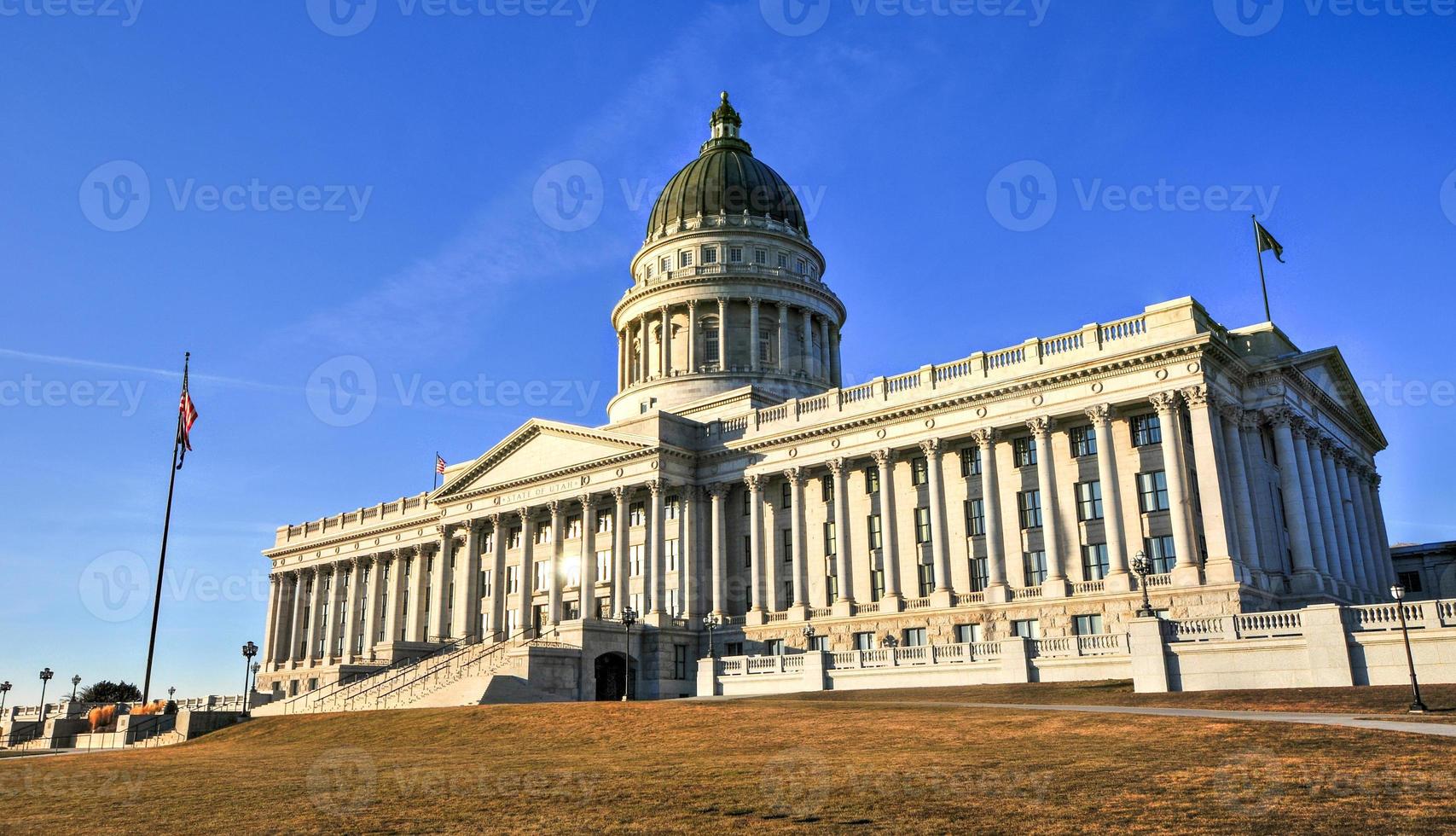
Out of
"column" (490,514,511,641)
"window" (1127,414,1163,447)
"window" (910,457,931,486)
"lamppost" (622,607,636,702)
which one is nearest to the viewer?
"window" (1127,414,1163,447)

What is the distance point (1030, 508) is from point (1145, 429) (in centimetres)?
689

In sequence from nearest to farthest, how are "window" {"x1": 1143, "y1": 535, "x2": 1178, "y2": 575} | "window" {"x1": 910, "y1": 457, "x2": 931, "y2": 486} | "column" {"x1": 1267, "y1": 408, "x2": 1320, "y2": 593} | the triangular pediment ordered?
"window" {"x1": 1143, "y1": 535, "x2": 1178, "y2": 575}
"column" {"x1": 1267, "y1": 408, "x2": 1320, "y2": 593}
"window" {"x1": 910, "y1": 457, "x2": 931, "y2": 486}
the triangular pediment

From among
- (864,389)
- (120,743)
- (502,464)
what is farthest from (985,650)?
(502,464)

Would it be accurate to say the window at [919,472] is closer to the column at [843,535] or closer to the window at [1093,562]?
the column at [843,535]

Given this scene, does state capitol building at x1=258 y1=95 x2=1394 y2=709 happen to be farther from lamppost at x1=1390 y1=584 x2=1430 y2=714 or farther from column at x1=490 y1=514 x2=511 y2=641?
lamppost at x1=1390 y1=584 x2=1430 y2=714

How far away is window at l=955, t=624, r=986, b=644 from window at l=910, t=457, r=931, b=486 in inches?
342

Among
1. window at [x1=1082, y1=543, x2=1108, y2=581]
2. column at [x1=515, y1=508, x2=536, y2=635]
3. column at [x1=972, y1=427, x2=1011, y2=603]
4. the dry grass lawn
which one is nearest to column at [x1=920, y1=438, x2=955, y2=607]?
column at [x1=972, y1=427, x2=1011, y2=603]

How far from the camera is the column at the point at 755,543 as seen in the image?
6366 centimetres

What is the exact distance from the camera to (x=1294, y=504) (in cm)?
5284

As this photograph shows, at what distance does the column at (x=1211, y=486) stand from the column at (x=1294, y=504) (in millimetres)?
3955

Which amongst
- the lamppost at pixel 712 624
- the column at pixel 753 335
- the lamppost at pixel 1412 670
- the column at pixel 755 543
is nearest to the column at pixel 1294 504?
the lamppost at pixel 1412 670

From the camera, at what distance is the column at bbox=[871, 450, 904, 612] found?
57.5m

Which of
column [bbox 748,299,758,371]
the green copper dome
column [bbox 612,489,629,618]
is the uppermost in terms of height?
the green copper dome

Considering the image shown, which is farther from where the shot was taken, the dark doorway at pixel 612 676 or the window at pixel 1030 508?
the dark doorway at pixel 612 676
